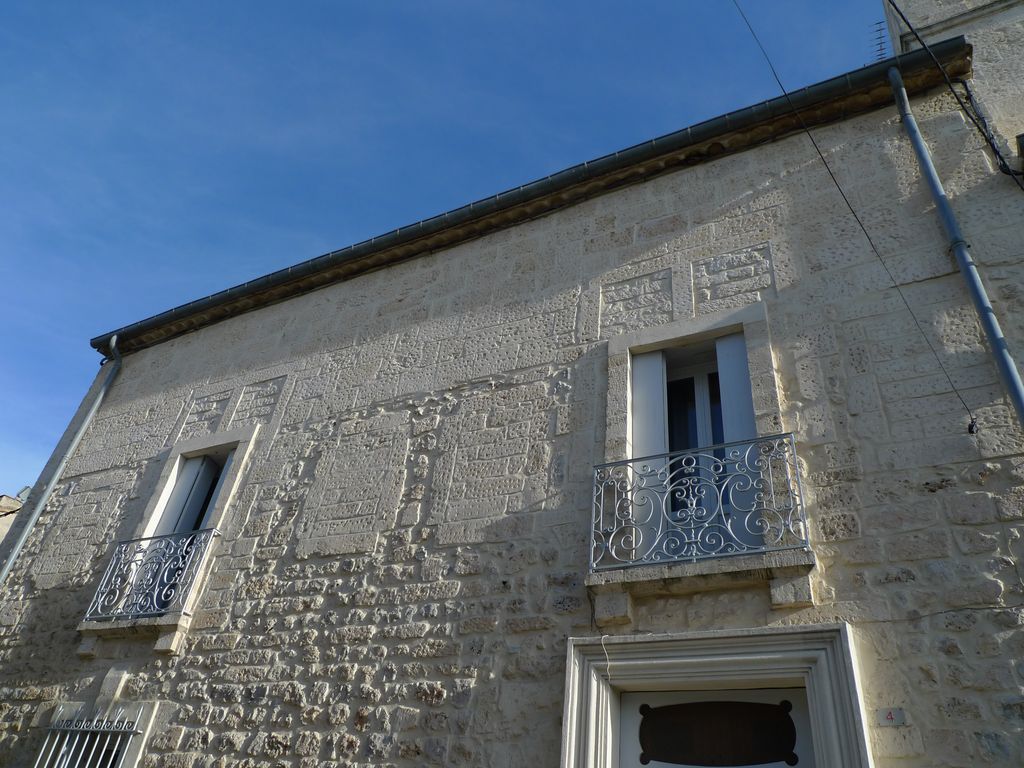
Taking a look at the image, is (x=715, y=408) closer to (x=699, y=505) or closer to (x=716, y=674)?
(x=699, y=505)

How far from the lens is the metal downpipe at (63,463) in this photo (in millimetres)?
6973

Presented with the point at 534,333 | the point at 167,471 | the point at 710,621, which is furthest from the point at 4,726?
the point at 710,621

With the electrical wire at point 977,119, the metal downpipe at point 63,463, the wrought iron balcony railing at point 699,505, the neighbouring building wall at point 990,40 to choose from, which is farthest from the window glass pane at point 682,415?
the metal downpipe at point 63,463

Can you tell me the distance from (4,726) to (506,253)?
5.41 m

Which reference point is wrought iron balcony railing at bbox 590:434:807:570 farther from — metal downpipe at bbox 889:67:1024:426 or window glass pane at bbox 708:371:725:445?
metal downpipe at bbox 889:67:1024:426

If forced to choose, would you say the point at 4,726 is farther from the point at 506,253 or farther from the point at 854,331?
the point at 854,331

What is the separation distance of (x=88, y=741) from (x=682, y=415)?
4673 mm

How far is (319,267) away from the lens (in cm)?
731

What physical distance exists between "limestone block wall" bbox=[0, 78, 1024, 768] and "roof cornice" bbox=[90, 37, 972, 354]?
157mm

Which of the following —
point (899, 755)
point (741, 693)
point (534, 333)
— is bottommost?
point (899, 755)

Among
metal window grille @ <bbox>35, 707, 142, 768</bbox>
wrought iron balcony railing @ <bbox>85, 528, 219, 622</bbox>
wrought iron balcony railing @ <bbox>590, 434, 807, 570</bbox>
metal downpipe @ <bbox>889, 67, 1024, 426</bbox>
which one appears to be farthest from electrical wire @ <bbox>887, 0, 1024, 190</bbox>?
metal window grille @ <bbox>35, 707, 142, 768</bbox>

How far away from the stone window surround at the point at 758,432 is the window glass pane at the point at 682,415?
302 mm

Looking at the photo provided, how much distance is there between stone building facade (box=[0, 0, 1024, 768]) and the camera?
348 centimetres

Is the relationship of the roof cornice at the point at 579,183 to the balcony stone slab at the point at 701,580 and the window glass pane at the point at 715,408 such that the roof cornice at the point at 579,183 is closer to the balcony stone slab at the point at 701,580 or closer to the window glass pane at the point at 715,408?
the window glass pane at the point at 715,408
